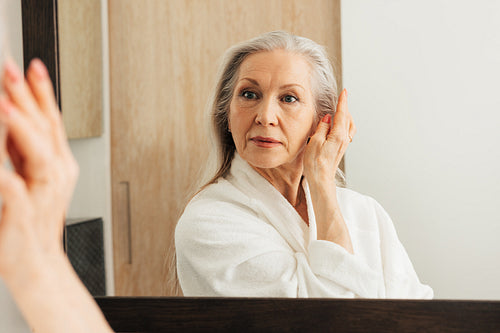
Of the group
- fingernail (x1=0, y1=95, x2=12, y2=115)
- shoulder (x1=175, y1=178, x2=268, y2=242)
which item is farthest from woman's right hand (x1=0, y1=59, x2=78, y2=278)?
shoulder (x1=175, y1=178, x2=268, y2=242)

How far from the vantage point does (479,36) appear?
0.62 metres

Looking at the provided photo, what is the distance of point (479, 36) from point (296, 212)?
1.10 feet

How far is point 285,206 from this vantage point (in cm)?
68

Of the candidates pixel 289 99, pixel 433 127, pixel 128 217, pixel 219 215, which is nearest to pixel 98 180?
pixel 128 217

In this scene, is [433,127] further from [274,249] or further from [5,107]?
[5,107]

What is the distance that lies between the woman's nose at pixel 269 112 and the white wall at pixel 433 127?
11 cm

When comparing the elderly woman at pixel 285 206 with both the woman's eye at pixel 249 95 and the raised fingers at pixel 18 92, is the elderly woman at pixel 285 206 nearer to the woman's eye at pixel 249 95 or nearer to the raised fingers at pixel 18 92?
the woman's eye at pixel 249 95

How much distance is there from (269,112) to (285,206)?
14 centimetres

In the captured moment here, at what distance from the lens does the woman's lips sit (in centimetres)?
66

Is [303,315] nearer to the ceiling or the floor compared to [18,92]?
nearer to the floor

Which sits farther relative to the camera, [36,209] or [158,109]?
[158,109]

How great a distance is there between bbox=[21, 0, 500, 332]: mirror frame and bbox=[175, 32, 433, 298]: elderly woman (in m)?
0.02

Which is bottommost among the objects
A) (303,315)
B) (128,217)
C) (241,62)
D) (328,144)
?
(303,315)

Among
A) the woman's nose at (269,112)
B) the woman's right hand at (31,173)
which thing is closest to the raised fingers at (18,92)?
the woman's right hand at (31,173)
